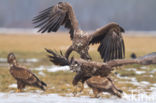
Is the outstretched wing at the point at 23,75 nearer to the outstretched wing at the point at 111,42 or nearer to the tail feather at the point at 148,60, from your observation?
the outstretched wing at the point at 111,42

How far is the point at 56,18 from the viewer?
995 cm

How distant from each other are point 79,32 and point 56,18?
900 mm

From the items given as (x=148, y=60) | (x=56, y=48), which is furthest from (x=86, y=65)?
(x=56, y=48)

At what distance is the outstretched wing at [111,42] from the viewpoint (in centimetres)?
995

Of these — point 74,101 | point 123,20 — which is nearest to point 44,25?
point 74,101

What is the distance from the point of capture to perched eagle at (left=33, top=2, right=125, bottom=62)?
9477mm

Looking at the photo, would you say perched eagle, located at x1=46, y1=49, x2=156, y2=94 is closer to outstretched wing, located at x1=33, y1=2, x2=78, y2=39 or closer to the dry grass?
outstretched wing, located at x1=33, y1=2, x2=78, y2=39

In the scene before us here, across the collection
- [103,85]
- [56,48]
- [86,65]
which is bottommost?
[103,85]

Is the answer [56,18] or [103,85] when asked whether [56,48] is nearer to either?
[56,18]

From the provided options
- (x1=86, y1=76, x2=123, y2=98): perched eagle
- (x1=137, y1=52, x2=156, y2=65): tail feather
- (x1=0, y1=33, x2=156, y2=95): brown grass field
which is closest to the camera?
(x1=137, y1=52, x2=156, y2=65): tail feather

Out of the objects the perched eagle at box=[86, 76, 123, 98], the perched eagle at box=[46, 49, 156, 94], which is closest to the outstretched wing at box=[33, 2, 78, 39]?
the perched eagle at box=[46, 49, 156, 94]

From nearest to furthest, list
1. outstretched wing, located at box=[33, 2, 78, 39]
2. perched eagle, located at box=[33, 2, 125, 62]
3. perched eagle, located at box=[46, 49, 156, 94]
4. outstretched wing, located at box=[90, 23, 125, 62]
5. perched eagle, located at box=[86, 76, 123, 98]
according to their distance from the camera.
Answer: perched eagle, located at box=[46, 49, 156, 94] < perched eagle, located at box=[86, 76, 123, 98] < perched eagle, located at box=[33, 2, 125, 62] < outstretched wing, located at box=[33, 2, 78, 39] < outstretched wing, located at box=[90, 23, 125, 62]

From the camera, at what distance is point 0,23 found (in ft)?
617

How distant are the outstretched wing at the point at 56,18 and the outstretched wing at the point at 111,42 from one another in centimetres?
83
